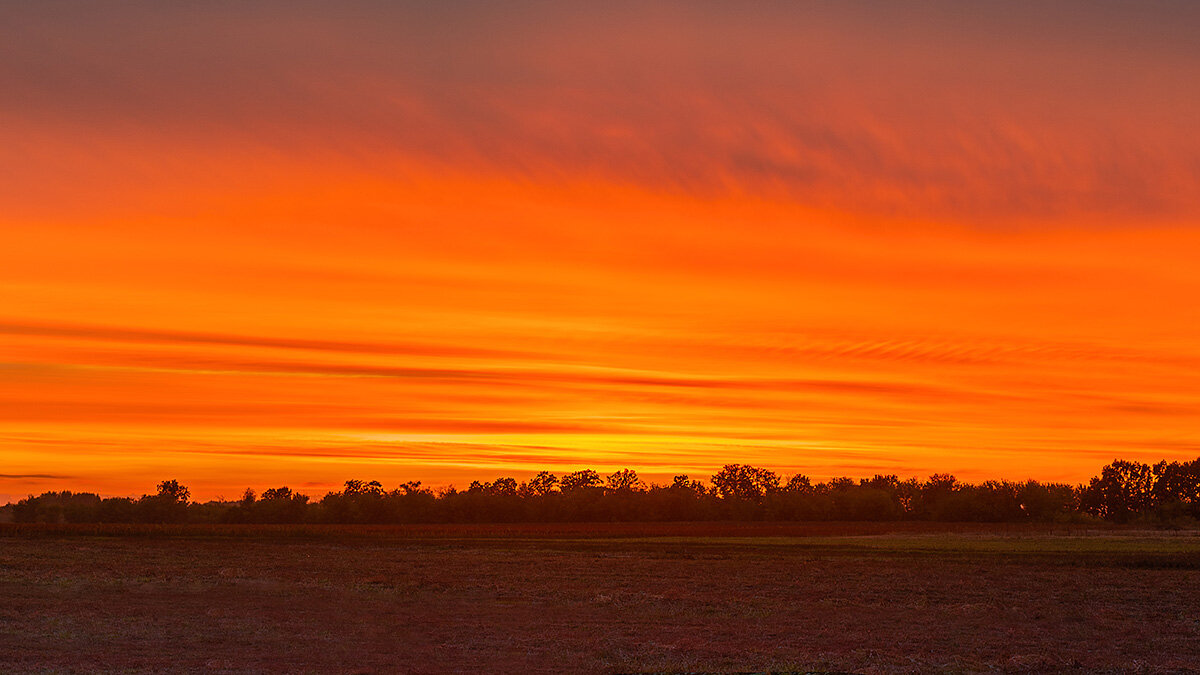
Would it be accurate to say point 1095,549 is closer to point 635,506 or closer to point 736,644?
point 736,644

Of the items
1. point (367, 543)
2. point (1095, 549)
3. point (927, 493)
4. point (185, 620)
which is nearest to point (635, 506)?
point (927, 493)

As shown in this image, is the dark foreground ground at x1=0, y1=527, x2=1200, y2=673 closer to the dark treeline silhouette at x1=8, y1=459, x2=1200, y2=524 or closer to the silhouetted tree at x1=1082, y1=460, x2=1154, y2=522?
the dark treeline silhouette at x1=8, y1=459, x2=1200, y2=524

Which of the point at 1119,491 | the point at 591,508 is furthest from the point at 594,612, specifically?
the point at 1119,491

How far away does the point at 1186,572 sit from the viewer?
171 feet

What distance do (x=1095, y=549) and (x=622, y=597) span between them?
47900mm

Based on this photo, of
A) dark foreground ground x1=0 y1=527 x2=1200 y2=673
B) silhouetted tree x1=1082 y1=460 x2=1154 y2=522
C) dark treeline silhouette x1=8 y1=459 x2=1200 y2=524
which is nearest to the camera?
dark foreground ground x1=0 y1=527 x2=1200 y2=673

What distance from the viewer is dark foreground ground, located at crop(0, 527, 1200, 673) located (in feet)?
78.1

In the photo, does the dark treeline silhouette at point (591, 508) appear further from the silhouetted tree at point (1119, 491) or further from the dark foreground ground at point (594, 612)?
the dark foreground ground at point (594, 612)

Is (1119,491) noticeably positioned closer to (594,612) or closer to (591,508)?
(591,508)

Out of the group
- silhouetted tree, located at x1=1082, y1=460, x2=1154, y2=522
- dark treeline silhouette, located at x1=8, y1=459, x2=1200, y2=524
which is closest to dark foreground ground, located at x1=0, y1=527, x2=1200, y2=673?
dark treeline silhouette, located at x1=8, y1=459, x2=1200, y2=524

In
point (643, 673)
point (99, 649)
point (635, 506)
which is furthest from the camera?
point (635, 506)

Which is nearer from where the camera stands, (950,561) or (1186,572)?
(1186,572)

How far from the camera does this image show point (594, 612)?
110 feet

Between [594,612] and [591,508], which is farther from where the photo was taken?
[591,508]
